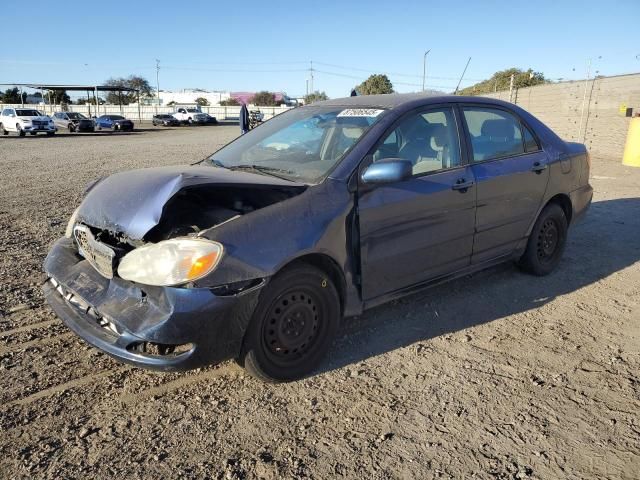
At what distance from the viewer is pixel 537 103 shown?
68.9 ft

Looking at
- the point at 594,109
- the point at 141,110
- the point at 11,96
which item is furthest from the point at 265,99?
the point at 594,109

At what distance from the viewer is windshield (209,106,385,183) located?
11.3 ft

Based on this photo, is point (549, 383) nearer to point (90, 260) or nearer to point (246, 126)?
point (90, 260)

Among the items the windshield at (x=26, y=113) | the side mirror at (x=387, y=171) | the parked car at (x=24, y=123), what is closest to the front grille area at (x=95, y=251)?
the side mirror at (x=387, y=171)

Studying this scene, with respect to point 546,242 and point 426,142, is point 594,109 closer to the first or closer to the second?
point 546,242

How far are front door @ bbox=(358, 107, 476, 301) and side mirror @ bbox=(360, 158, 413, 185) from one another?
0.31 feet

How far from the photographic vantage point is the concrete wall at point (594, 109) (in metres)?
15.4

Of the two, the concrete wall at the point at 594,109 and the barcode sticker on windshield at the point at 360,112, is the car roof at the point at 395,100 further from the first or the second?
the concrete wall at the point at 594,109

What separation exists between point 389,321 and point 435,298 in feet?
2.15

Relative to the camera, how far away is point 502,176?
414 centimetres

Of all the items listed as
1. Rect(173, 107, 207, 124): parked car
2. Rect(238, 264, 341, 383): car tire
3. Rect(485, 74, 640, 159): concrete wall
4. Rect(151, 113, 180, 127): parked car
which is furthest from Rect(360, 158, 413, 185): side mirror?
→ Rect(173, 107, 207, 124): parked car

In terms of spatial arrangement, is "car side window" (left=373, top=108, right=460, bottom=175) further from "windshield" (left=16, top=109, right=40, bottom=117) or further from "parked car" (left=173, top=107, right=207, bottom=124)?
"parked car" (left=173, top=107, right=207, bottom=124)

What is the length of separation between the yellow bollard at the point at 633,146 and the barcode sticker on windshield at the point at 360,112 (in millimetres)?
11918

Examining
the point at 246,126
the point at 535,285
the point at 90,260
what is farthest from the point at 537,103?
the point at 90,260
